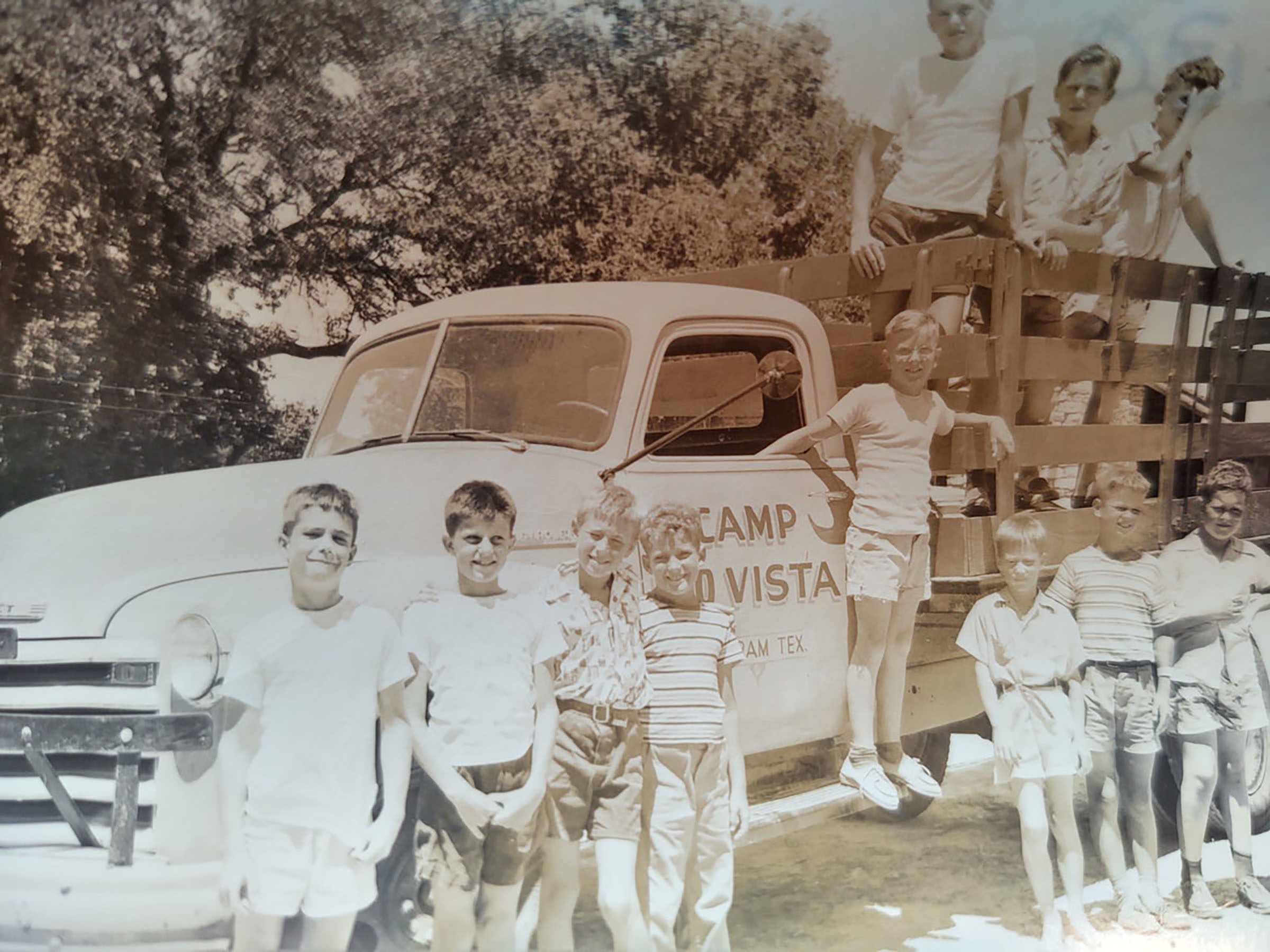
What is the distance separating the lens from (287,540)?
2.60 metres

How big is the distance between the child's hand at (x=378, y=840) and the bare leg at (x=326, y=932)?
17cm

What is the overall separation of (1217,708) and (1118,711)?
36 centimetres

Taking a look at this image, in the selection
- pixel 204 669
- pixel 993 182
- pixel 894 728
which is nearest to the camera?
pixel 204 669

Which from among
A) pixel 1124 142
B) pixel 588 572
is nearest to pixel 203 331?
pixel 588 572

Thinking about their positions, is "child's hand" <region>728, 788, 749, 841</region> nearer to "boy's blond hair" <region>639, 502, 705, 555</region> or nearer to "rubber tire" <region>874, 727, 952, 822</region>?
"rubber tire" <region>874, 727, 952, 822</region>

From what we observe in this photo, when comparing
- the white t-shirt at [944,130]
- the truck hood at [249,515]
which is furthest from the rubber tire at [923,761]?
the white t-shirt at [944,130]

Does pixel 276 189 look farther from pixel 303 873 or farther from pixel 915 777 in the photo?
pixel 915 777

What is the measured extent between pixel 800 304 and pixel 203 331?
1791 millimetres

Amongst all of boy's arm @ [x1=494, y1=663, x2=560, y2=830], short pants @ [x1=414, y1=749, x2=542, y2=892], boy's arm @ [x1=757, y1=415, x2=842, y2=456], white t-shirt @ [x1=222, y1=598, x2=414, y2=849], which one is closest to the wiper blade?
A: white t-shirt @ [x1=222, y1=598, x2=414, y2=849]

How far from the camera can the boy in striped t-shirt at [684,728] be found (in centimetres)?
266

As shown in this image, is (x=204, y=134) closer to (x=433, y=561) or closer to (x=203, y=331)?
(x=203, y=331)

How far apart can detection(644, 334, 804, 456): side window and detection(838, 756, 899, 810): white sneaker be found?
0.96m

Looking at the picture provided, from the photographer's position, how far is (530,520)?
2668 mm

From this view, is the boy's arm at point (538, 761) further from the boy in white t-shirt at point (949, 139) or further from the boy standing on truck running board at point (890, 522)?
the boy in white t-shirt at point (949, 139)
